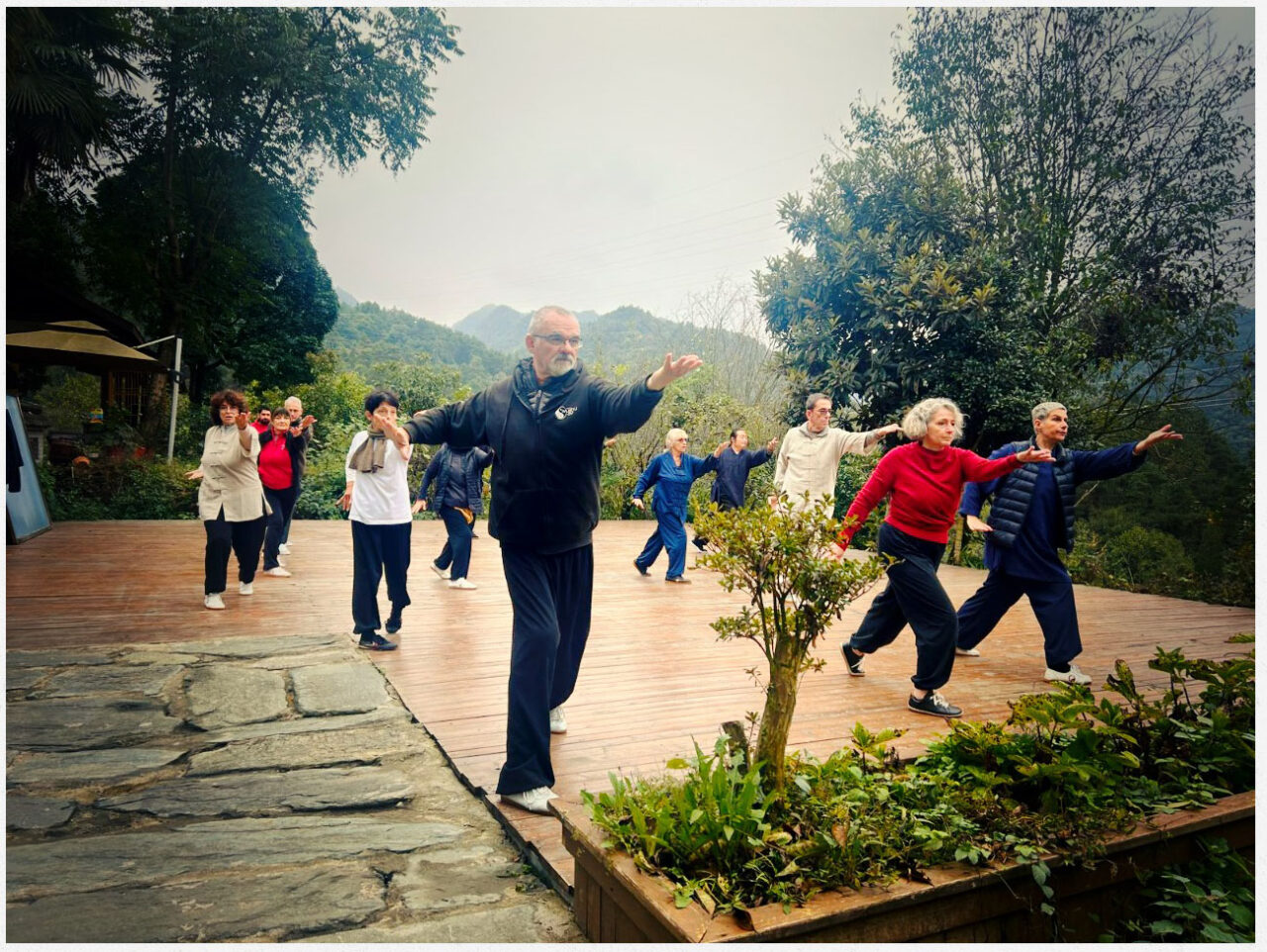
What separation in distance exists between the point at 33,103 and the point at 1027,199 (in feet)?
Result: 31.2

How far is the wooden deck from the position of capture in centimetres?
338

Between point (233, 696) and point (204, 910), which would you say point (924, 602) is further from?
point (233, 696)

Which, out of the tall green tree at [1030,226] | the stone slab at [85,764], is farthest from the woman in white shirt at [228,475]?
→ the tall green tree at [1030,226]

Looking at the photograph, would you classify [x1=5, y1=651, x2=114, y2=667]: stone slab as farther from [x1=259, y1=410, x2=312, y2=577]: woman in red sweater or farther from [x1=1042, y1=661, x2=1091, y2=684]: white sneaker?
[x1=1042, y1=661, x2=1091, y2=684]: white sneaker

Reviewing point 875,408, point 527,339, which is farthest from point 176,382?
point 527,339

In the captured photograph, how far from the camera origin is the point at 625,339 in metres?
15.9

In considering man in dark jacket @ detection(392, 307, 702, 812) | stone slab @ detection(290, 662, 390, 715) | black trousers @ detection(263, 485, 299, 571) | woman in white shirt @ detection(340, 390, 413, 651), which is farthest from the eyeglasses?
black trousers @ detection(263, 485, 299, 571)

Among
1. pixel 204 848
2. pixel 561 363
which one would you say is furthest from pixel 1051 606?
pixel 204 848

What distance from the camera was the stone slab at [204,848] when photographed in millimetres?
2248

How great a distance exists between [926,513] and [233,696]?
11.1ft

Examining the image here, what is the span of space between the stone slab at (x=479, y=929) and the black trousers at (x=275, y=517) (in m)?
6.12

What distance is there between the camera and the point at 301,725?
3.57m

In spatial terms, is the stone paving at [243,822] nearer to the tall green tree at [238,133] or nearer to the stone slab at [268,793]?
the stone slab at [268,793]

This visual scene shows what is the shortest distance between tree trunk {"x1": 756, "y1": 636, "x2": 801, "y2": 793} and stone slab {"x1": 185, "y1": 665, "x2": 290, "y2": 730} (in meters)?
2.49
